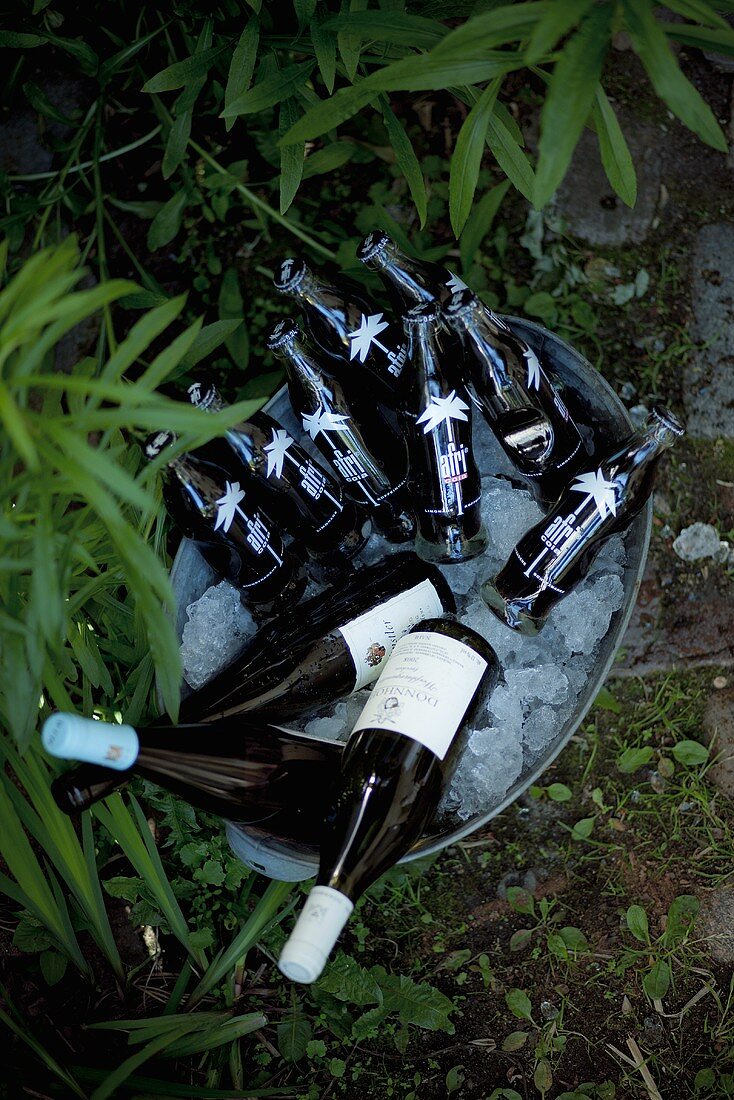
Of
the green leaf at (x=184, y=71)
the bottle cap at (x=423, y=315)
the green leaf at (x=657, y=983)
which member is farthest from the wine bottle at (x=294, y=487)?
the green leaf at (x=657, y=983)

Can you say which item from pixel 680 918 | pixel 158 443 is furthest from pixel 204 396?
pixel 680 918

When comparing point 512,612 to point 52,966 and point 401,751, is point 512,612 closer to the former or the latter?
point 401,751

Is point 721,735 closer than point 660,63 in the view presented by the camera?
No

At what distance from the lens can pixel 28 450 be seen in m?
0.61

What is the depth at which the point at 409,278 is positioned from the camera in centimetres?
103

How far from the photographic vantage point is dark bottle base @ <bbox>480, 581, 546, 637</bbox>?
1.01m

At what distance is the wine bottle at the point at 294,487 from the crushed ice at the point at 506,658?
0.40ft

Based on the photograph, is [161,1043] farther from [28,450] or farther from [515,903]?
[28,450]

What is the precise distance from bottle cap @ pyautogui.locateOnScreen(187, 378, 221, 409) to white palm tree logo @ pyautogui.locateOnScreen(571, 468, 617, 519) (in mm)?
432

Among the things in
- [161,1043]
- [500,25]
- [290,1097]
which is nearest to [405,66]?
[500,25]

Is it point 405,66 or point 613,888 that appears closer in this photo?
point 405,66

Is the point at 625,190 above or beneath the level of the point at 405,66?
beneath

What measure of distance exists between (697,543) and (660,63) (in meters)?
0.88

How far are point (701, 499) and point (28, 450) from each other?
1108 millimetres
